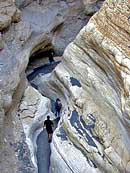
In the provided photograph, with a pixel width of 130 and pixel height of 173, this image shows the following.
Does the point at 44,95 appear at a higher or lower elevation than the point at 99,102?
lower

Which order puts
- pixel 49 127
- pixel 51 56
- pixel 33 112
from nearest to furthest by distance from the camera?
pixel 49 127 → pixel 33 112 → pixel 51 56

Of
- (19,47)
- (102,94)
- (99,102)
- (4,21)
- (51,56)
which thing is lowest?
(51,56)

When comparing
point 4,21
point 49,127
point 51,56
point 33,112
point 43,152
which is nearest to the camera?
point 43,152

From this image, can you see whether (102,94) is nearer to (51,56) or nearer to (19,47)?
(19,47)

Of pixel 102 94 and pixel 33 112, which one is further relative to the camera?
pixel 33 112

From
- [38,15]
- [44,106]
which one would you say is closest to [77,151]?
[44,106]

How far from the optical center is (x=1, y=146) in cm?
1246

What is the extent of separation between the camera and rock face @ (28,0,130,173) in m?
11.0

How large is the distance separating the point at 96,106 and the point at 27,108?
3094 mm

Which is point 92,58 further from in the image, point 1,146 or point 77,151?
point 1,146

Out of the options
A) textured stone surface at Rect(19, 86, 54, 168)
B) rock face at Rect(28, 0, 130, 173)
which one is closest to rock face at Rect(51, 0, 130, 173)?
rock face at Rect(28, 0, 130, 173)

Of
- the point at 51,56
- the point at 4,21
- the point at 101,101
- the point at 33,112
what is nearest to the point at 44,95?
the point at 33,112

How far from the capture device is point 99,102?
12266mm

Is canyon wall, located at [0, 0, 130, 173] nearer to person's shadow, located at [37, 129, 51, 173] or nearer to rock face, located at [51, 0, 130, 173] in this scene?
rock face, located at [51, 0, 130, 173]
